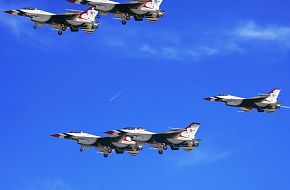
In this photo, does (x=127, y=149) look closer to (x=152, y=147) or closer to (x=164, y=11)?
(x=152, y=147)

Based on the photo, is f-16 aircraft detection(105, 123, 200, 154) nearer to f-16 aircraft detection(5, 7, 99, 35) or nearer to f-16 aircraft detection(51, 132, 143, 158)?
f-16 aircraft detection(51, 132, 143, 158)

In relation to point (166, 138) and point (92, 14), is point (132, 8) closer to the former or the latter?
point (92, 14)

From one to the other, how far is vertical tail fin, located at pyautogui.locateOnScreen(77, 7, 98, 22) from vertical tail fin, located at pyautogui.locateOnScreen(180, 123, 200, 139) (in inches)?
1127

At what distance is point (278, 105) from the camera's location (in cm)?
15400

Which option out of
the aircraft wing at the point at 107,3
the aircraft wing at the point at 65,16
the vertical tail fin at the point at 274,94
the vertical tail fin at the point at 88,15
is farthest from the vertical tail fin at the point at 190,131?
the aircraft wing at the point at 65,16

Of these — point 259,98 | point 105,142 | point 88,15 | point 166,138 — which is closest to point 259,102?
point 259,98

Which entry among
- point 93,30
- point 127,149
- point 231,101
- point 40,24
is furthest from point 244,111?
point 40,24

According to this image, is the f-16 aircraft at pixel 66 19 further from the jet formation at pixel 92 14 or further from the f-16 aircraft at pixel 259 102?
the f-16 aircraft at pixel 259 102

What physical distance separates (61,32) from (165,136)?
2911 centimetres

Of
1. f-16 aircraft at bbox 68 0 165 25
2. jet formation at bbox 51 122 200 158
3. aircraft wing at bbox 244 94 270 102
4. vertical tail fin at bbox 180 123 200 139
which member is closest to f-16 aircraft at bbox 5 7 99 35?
f-16 aircraft at bbox 68 0 165 25

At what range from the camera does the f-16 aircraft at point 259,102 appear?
154625 millimetres

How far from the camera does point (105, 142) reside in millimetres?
153875

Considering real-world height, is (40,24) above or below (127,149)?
above

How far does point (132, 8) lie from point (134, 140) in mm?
26305
